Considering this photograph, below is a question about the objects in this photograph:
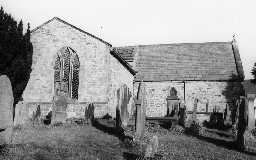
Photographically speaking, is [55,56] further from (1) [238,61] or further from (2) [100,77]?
(1) [238,61]

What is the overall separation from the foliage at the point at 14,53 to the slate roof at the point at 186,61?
7.21 metres

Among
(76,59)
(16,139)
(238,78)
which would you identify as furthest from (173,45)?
(16,139)

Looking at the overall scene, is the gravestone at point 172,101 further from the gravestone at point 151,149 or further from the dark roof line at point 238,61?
the gravestone at point 151,149

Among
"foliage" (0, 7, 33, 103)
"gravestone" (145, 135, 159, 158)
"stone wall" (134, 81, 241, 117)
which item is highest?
"foliage" (0, 7, 33, 103)

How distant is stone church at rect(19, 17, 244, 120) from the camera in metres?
23.3

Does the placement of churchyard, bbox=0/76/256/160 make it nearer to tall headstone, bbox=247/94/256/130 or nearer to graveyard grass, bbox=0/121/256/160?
graveyard grass, bbox=0/121/256/160

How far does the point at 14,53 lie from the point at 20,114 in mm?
5806

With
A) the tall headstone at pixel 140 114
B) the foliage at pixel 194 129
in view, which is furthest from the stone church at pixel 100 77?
the tall headstone at pixel 140 114

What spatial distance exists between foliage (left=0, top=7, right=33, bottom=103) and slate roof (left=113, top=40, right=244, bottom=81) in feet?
23.7

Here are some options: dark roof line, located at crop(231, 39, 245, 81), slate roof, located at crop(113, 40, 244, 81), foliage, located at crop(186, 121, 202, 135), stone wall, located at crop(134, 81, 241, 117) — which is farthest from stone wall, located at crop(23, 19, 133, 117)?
dark roof line, located at crop(231, 39, 245, 81)

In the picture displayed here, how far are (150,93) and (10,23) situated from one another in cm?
1209

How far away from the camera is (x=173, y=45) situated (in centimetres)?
3098

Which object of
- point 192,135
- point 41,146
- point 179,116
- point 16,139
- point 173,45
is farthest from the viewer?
point 173,45

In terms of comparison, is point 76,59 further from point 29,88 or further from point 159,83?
point 159,83
